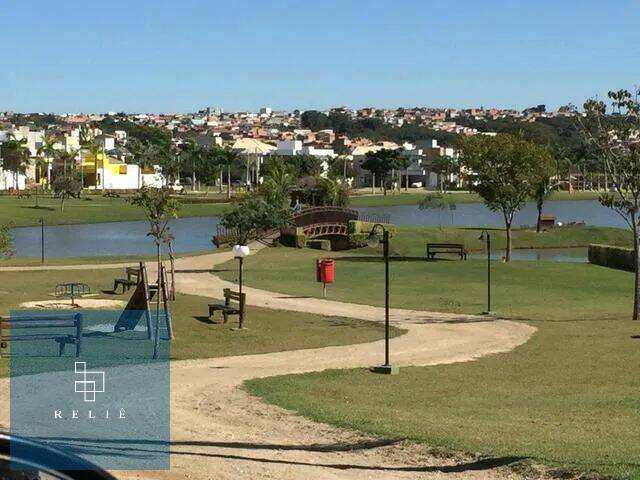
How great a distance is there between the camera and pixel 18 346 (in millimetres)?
23906

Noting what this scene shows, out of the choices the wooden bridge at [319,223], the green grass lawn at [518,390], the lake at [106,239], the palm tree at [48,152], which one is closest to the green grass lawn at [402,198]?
the lake at [106,239]

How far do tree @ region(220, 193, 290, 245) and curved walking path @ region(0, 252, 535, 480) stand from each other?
1484 inches

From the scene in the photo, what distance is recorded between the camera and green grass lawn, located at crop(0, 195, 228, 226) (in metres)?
102

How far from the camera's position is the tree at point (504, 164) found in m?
59.8

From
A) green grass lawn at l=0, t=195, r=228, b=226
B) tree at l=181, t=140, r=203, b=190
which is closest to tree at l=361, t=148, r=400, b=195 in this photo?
tree at l=181, t=140, r=203, b=190

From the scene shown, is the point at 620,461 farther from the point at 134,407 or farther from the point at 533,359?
the point at 533,359

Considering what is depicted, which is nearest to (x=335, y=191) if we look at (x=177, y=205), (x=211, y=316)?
(x=177, y=205)

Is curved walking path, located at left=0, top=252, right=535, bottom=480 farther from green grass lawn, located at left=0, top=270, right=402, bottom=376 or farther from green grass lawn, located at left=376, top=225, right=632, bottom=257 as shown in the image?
green grass lawn, located at left=376, top=225, right=632, bottom=257

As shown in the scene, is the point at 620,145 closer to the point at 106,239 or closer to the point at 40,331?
the point at 40,331

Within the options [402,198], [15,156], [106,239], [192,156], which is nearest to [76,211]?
[106,239]

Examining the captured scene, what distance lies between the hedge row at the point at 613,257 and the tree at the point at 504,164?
510 cm

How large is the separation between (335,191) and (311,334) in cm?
6959

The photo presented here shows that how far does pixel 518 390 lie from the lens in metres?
20.8

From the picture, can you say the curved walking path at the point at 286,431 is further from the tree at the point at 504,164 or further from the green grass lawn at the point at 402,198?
the green grass lawn at the point at 402,198
